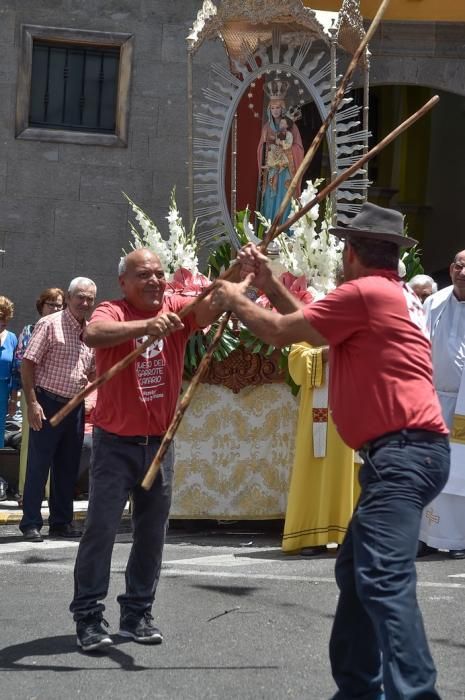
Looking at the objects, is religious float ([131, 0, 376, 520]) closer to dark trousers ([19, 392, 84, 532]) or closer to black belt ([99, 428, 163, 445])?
dark trousers ([19, 392, 84, 532])

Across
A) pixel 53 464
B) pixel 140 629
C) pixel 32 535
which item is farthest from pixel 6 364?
pixel 140 629

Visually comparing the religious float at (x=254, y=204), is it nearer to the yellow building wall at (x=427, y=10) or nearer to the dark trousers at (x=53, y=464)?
the dark trousers at (x=53, y=464)

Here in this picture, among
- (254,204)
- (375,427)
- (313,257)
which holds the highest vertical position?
(254,204)

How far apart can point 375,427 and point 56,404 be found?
5407 millimetres

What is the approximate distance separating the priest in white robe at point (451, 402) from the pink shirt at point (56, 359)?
250 centimetres

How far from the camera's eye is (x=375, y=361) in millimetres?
5285

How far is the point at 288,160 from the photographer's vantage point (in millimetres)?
12531

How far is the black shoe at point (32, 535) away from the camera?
10.2m

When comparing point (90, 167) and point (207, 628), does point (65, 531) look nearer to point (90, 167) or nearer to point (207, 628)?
point (207, 628)

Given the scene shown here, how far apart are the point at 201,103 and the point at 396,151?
6.65 meters

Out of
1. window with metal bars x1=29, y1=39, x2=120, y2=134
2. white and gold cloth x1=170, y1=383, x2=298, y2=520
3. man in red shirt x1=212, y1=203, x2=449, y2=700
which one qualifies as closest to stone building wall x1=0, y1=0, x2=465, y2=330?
window with metal bars x1=29, y1=39, x2=120, y2=134

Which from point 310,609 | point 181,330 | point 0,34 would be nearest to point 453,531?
point 310,609

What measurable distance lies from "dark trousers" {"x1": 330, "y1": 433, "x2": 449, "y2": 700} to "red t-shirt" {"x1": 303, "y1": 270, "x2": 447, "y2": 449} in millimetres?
94

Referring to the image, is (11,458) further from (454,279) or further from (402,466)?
(402,466)
